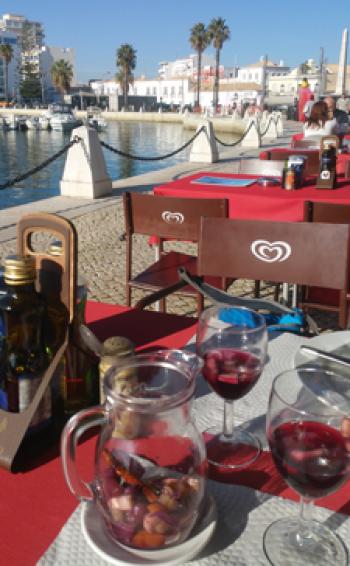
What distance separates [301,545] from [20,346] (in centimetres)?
58

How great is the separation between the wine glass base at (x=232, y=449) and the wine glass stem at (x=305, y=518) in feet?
0.59

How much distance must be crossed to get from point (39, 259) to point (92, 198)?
7.60 meters

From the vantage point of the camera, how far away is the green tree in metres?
87.3

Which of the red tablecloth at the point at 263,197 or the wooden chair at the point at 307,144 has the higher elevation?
the wooden chair at the point at 307,144

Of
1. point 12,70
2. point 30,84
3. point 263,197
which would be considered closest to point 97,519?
point 263,197

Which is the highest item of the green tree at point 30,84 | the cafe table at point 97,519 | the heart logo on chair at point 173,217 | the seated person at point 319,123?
the green tree at point 30,84

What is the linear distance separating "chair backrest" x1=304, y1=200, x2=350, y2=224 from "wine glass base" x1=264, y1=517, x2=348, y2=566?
7.91 feet

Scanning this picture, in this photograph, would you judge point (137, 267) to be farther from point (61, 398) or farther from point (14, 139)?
point (14, 139)

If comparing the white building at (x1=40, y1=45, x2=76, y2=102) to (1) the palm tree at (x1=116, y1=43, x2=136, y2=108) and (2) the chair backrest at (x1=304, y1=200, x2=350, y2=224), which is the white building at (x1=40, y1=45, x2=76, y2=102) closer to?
(1) the palm tree at (x1=116, y1=43, x2=136, y2=108)

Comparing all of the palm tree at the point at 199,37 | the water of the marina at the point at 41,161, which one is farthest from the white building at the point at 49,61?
the water of the marina at the point at 41,161

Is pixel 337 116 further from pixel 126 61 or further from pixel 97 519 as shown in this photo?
pixel 126 61

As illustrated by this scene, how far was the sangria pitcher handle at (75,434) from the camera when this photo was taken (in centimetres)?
70

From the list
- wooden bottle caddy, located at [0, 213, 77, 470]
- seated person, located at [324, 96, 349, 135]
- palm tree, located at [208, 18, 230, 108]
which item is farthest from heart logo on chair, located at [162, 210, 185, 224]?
palm tree, located at [208, 18, 230, 108]

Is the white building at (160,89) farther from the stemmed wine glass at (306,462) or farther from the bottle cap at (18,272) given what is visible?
the stemmed wine glass at (306,462)
